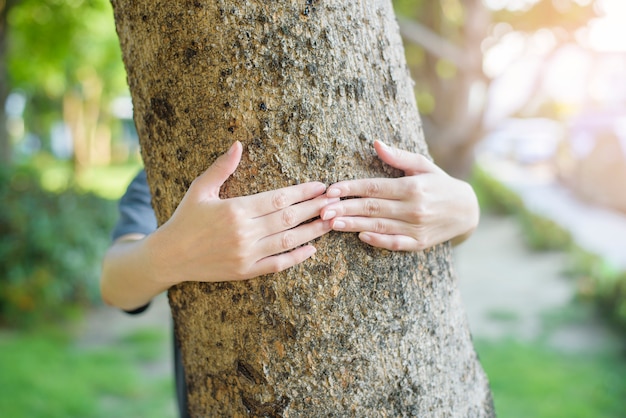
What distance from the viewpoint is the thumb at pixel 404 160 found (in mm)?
1300

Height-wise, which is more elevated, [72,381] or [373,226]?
[72,381]

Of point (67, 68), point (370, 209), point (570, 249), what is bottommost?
point (370, 209)

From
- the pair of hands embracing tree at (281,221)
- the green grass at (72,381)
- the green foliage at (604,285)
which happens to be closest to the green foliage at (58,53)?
the green grass at (72,381)

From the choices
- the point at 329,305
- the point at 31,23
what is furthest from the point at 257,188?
the point at 31,23

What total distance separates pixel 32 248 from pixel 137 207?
5262mm

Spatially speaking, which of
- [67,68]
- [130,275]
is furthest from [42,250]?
[67,68]

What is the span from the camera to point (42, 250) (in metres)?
6.44

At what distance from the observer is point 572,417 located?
4504mm

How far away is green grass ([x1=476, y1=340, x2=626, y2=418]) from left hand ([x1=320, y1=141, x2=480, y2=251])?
3.79 m

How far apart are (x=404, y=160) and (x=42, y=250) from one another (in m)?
6.08

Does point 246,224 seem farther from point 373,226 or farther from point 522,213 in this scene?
point 522,213

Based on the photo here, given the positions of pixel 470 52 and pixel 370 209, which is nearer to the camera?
pixel 370 209

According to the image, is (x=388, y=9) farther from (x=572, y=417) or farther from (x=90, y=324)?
(x=90, y=324)

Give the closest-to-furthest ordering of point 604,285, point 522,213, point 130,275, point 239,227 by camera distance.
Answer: point 239,227 < point 130,275 < point 604,285 < point 522,213
